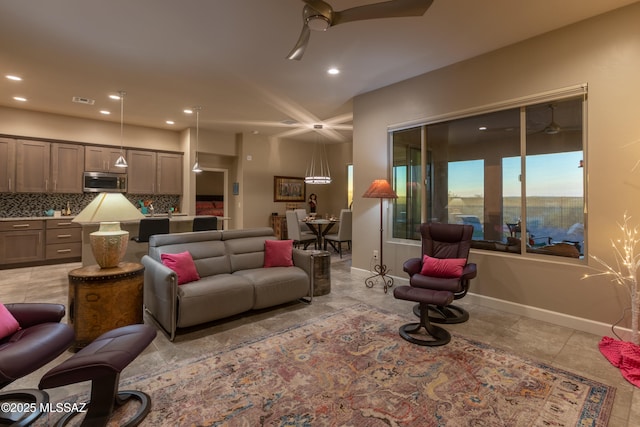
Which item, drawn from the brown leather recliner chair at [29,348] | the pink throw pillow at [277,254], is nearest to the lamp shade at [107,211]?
the brown leather recliner chair at [29,348]

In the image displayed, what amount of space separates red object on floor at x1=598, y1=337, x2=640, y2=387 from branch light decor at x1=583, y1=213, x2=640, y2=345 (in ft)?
0.49

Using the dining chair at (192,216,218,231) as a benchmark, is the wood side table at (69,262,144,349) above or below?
below

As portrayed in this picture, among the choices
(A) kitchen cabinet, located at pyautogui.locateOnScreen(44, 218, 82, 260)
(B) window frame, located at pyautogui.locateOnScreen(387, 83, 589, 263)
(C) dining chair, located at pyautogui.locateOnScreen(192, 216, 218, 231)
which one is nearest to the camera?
(B) window frame, located at pyautogui.locateOnScreen(387, 83, 589, 263)

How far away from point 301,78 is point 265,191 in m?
4.27

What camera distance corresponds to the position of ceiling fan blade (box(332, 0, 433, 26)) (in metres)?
2.09

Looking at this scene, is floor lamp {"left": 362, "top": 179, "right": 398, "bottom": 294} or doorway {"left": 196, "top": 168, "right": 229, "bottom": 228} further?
doorway {"left": 196, "top": 168, "right": 229, "bottom": 228}

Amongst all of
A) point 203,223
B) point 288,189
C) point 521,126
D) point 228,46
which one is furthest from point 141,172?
point 521,126

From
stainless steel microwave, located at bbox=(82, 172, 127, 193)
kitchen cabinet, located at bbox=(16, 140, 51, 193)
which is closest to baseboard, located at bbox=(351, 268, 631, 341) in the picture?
stainless steel microwave, located at bbox=(82, 172, 127, 193)

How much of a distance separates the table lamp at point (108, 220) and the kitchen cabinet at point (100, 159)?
4764 millimetres

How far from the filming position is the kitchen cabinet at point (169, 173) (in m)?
7.30

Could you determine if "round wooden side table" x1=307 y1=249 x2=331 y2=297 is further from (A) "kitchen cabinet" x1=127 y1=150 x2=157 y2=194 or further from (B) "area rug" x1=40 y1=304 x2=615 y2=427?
(A) "kitchen cabinet" x1=127 y1=150 x2=157 y2=194

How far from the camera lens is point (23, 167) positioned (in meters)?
5.79

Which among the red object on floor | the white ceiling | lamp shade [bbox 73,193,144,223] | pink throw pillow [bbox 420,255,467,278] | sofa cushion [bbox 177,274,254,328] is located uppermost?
the white ceiling

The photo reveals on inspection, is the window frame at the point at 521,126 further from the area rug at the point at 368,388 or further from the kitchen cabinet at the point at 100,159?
the kitchen cabinet at the point at 100,159
